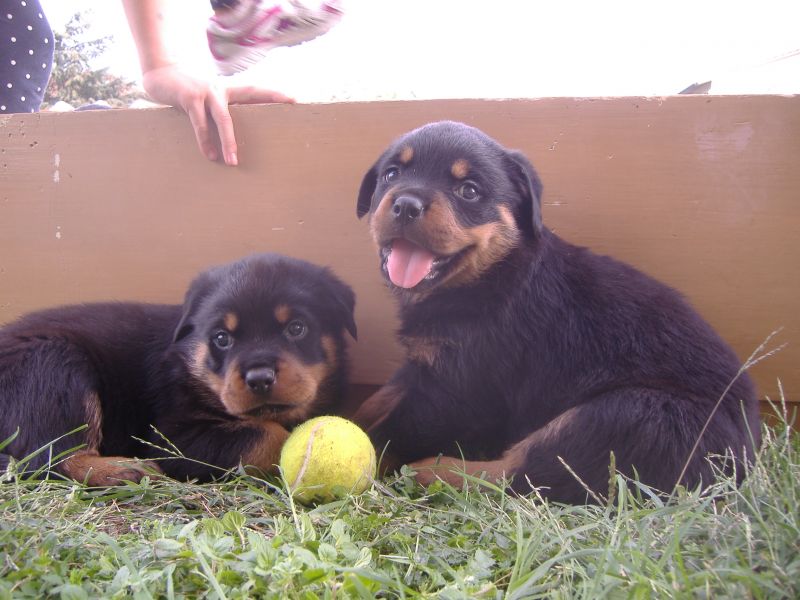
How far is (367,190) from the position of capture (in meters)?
3.00

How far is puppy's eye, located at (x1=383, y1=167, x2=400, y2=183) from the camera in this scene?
272 cm

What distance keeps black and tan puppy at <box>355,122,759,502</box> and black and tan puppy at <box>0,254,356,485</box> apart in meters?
0.38

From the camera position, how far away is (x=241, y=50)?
3420 mm

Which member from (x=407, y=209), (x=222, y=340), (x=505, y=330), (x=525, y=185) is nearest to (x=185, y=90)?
(x=222, y=340)

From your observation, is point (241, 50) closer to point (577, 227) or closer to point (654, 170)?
point (577, 227)

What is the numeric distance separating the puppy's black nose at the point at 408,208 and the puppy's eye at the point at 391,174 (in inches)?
12.1

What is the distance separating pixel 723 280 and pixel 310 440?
2.13 metres

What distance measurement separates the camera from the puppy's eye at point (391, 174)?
107 inches

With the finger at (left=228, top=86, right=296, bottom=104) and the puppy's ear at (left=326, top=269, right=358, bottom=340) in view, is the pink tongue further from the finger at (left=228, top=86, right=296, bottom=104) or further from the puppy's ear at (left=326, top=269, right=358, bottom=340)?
the finger at (left=228, top=86, right=296, bottom=104)

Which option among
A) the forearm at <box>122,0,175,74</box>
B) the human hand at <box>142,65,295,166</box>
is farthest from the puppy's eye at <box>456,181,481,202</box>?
the forearm at <box>122,0,175,74</box>

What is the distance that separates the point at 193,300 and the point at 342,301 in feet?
2.13

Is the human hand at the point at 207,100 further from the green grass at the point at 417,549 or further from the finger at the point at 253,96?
the green grass at the point at 417,549

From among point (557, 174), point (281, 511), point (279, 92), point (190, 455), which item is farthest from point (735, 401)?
point (279, 92)

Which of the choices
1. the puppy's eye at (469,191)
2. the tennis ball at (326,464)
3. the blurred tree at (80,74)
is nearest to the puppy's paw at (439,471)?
the tennis ball at (326,464)
